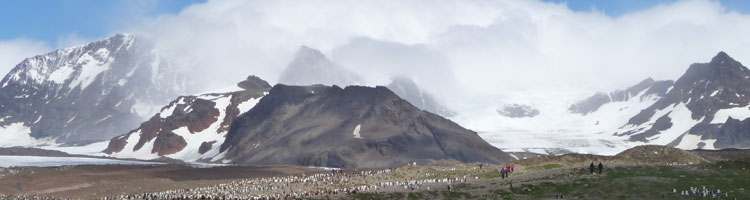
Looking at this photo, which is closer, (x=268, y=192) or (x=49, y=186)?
(x=268, y=192)

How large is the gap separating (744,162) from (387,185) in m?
53.2

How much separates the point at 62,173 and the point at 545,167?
114 m

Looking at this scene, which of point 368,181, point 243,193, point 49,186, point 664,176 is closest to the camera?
point 664,176

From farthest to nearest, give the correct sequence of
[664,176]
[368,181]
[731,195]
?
1. [368,181]
2. [664,176]
3. [731,195]

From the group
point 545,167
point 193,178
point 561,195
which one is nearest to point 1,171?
point 193,178

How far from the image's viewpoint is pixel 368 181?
135 metres

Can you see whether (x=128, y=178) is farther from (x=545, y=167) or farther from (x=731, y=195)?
(x=731, y=195)

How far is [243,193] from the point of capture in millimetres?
125062

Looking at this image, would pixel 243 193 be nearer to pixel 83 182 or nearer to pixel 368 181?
pixel 368 181

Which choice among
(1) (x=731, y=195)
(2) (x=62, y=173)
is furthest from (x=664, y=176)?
(2) (x=62, y=173)

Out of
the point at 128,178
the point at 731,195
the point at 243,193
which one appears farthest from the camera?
the point at 128,178

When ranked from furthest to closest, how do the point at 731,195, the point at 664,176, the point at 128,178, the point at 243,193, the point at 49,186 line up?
the point at 128,178
the point at 49,186
the point at 243,193
the point at 664,176
the point at 731,195

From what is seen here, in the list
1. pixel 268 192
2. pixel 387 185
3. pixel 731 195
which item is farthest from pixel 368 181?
pixel 731 195

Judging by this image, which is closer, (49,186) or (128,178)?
(49,186)
